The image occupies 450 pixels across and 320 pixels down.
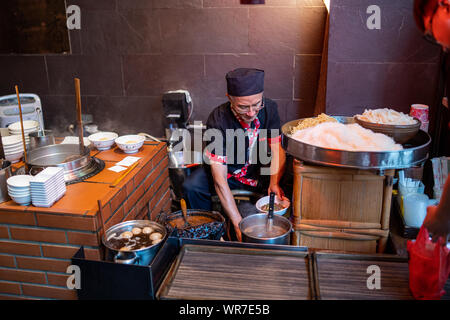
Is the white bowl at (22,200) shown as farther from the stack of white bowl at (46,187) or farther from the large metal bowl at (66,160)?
the large metal bowl at (66,160)

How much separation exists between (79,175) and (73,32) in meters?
3.06

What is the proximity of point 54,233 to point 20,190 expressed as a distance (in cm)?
36

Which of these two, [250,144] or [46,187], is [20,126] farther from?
[250,144]

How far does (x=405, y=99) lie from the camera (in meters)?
3.99

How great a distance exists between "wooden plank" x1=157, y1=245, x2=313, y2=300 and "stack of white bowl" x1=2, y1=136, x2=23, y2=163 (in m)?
1.84

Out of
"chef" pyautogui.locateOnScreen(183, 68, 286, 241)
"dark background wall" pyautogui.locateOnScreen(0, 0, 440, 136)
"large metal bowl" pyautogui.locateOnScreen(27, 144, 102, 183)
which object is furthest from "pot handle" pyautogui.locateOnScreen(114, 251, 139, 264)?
"dark background wall" pyautogui.locateOnScreen(0, 0, 440, 136)

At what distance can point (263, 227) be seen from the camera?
2.65 metres

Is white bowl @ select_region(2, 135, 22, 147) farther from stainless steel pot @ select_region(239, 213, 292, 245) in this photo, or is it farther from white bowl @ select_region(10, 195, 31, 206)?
stainless steel pot @ select_region(239, 213, 292, 245)

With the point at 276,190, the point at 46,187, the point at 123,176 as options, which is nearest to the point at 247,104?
the point at 276,190

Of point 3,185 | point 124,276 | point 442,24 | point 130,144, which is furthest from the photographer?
point 130,144

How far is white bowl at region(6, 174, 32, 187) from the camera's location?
2635 millimetres
